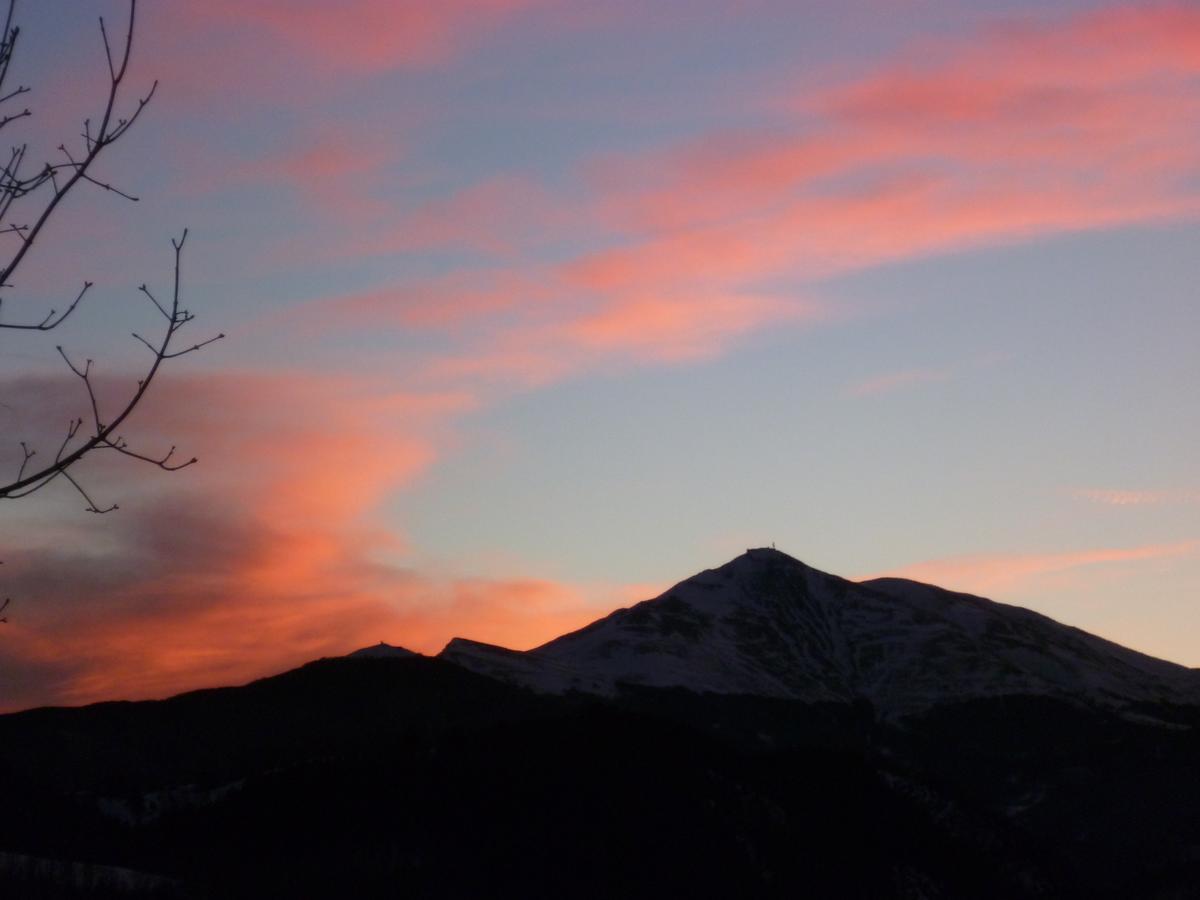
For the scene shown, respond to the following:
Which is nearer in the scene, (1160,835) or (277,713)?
(277,713)

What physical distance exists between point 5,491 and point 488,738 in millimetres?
123960

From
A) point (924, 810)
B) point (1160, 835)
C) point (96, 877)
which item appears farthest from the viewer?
point (1160, 835)

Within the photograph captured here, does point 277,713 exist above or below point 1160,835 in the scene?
above

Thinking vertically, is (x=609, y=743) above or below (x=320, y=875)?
above

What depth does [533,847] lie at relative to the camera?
12388 cm

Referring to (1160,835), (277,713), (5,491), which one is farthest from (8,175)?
(1160,835)

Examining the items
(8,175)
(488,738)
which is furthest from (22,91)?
(488,738)

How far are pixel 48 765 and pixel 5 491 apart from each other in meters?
152

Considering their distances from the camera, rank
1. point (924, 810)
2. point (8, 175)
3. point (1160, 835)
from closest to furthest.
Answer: point (8, 175), point (924, 810), point (1160, 835)

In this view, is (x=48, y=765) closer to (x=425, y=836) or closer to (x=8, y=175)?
(x=425, y=836)

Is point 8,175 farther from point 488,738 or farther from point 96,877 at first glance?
point 488,738

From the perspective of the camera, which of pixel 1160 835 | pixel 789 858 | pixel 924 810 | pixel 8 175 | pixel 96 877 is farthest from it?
pixel 1160 835

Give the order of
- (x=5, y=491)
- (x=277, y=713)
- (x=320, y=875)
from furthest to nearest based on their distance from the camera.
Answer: (x=277, y=713) < (x=320, y=875) < (x=5, y=491)

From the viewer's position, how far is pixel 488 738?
138m
